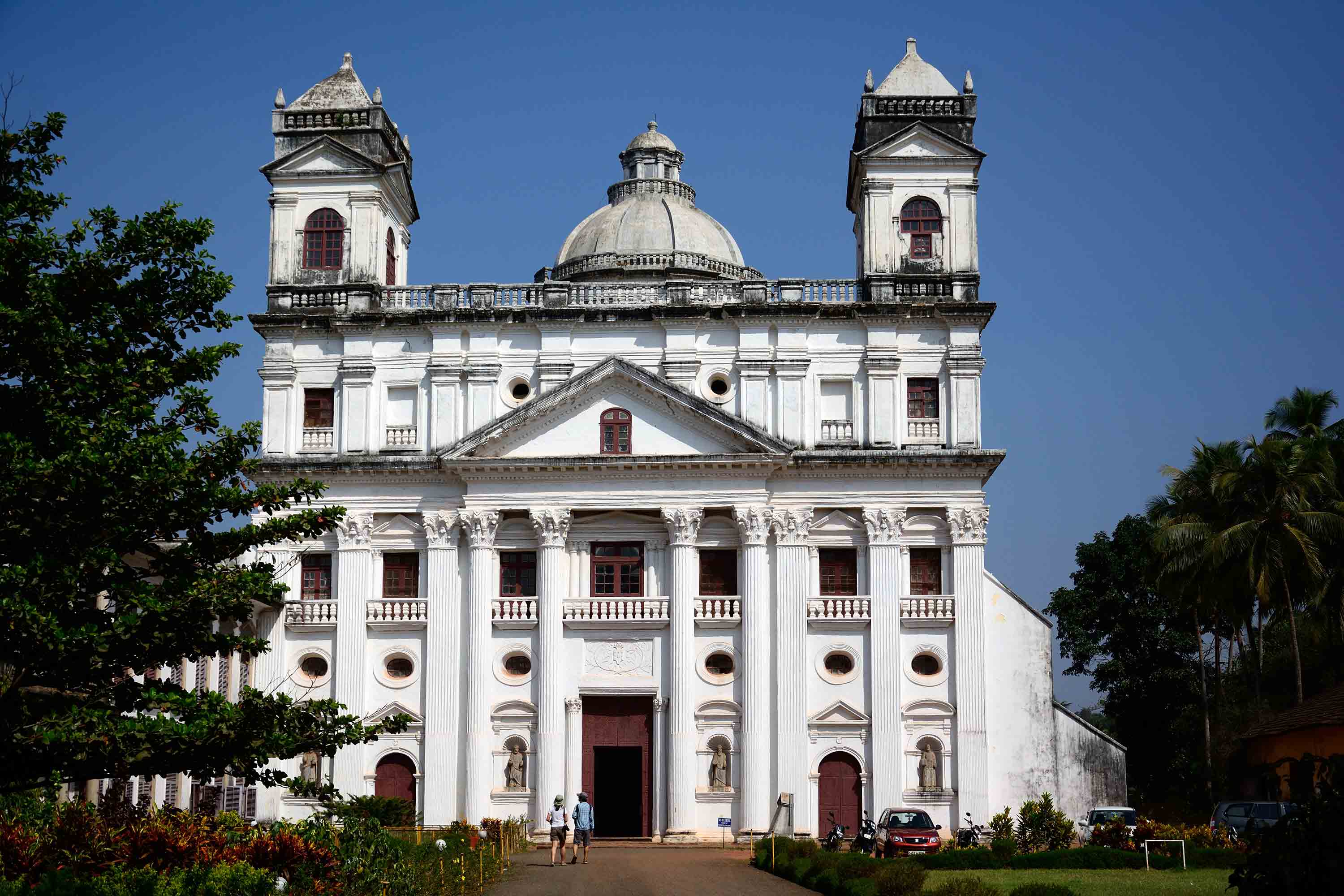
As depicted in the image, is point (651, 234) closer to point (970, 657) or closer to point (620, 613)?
point (620, 613)

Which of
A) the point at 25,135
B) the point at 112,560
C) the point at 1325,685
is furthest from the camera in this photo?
the point at 1325,685

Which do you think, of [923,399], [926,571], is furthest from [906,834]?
[923,399]

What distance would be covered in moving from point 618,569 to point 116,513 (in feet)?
82.0

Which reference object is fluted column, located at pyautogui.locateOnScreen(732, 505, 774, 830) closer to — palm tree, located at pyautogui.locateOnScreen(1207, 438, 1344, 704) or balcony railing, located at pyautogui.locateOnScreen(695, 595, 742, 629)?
balcony railing, located at pyautogui.locateOnScreen(695, 595, 742, 629)

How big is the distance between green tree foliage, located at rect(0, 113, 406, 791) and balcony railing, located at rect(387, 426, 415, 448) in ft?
73.2

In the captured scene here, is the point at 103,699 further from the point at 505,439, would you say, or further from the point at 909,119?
the point at 909,119

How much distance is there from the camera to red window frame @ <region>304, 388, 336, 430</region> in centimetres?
4691

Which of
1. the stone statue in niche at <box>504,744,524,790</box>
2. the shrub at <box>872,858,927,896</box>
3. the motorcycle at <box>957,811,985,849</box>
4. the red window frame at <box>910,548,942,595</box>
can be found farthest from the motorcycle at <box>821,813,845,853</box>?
the shrub at <box>872,858,927,896</box>

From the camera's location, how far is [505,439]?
44.9m

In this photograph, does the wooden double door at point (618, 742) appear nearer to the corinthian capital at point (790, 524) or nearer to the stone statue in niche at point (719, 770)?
the stone statue in niche at point (719, 770)

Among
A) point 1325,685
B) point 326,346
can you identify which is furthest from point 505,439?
point 1325,685

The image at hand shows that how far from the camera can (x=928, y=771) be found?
143 feet

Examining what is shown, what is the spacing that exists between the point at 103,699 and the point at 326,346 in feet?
85.9

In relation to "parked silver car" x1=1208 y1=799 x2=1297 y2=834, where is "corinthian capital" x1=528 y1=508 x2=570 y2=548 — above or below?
above
